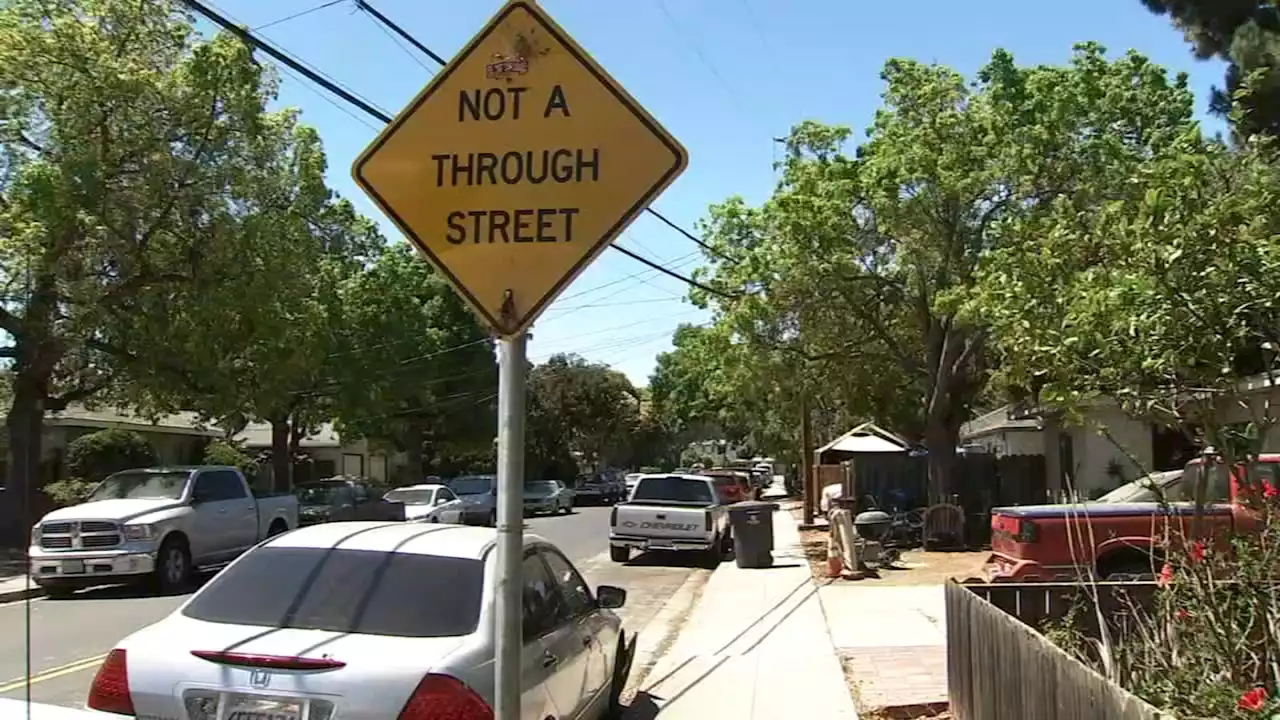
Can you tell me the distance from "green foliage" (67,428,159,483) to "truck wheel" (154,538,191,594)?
50.7 ft

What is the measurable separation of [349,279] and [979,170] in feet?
79.2

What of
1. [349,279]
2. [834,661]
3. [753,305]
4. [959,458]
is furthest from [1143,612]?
[349,279]

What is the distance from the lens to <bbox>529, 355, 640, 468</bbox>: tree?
64625 millimetres

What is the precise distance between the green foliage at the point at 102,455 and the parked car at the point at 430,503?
28.4 ft

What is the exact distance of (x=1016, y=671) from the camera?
5941 mm

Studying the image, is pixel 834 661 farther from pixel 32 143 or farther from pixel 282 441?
pixel 282 441

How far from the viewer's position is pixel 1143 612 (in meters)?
7.48

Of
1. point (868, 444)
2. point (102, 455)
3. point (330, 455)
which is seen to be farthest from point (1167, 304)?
point (330, 455)

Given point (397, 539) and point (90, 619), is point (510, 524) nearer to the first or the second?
point (397, 539)

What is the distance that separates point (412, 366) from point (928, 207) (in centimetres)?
2613

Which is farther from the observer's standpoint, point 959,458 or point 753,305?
point 959,458

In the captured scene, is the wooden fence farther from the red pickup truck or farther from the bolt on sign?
the red pickup truck

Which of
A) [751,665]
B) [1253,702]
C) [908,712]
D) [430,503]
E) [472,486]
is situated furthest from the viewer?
[472,486]

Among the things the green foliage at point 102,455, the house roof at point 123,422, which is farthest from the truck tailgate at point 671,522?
the green foliage at point 102,455
